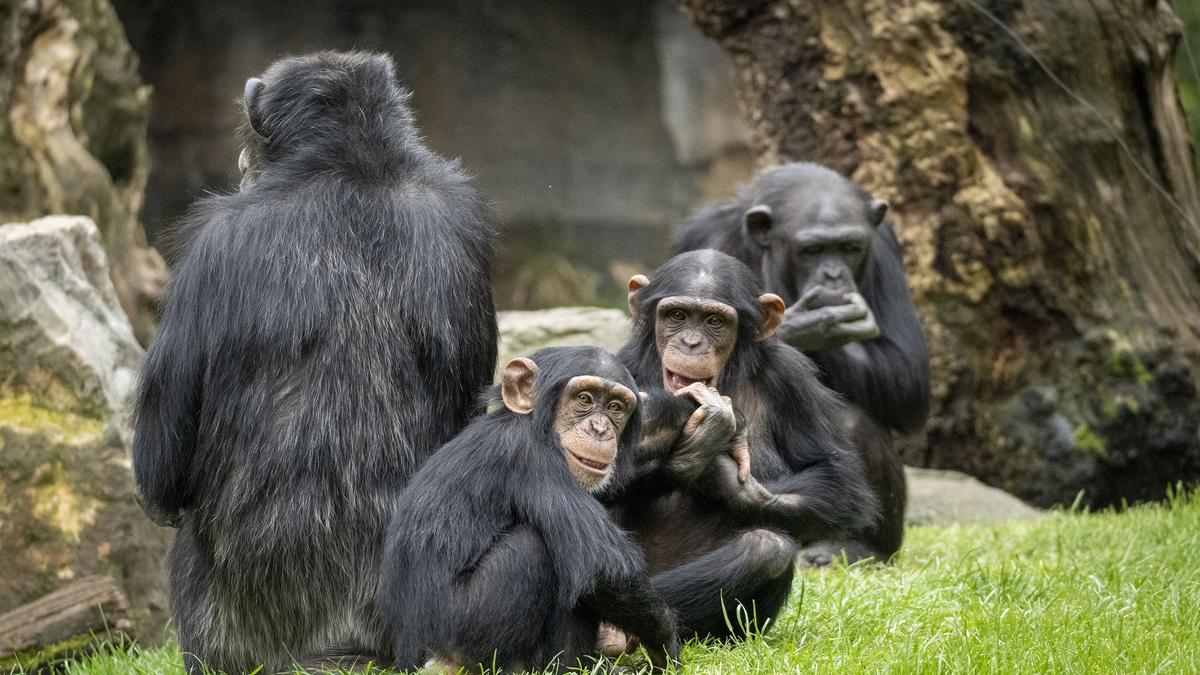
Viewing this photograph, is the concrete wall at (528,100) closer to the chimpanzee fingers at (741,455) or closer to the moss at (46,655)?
the moss at (46,655)

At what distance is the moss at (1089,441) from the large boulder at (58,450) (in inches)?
244

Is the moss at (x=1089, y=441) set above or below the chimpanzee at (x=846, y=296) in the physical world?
below

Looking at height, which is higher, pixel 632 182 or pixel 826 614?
pixel 826 614

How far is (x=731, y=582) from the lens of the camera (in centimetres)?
489

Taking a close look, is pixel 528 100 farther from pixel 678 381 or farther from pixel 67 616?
pixel 678 381

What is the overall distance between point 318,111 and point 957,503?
5.85 metres

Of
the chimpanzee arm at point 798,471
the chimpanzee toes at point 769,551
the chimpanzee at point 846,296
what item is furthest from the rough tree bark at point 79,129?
the chimpanzee toes at point 769,551

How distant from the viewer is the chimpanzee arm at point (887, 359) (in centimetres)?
788

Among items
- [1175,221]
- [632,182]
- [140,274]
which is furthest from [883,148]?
[632,182]

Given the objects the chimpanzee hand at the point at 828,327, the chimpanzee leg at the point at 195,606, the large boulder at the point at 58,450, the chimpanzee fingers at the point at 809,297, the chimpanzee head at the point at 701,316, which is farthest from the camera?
the chimpanzee fingers at the point at 809,297

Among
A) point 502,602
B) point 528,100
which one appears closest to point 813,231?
point 502,602

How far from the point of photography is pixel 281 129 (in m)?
5.25

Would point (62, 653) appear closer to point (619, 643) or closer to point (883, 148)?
point (619, 643)

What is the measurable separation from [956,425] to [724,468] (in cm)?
550
